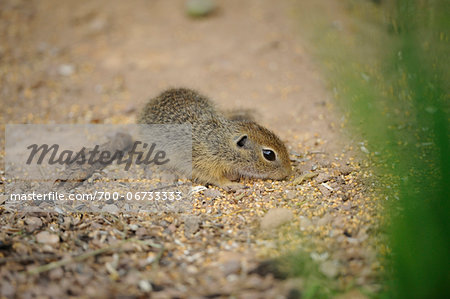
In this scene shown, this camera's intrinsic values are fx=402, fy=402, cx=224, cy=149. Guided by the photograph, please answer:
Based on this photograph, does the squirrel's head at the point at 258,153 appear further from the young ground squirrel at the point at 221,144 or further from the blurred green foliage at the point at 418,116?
the blurred green foliage at the point at 418,116

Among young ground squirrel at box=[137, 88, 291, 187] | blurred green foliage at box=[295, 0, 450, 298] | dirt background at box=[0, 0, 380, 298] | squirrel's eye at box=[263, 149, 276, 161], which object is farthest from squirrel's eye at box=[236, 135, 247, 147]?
blurred green foliage at box=[295, 0, 450, 298]

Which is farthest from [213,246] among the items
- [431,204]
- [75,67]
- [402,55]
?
[75,67]

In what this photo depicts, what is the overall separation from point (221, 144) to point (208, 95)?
1.95 meters

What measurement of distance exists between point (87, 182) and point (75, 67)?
3.75m

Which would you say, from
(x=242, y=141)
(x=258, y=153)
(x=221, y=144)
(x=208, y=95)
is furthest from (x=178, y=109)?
(x=208, y=95)

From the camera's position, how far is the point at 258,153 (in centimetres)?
447

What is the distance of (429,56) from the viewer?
7.63 ft

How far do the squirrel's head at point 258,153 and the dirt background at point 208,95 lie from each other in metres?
0.14

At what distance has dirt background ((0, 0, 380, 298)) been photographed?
114 inches

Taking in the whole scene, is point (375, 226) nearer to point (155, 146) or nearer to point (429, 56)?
point (429, 56)

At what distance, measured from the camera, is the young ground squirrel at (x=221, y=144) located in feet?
14.5

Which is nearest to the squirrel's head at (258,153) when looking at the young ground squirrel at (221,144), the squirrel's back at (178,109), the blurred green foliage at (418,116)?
the young ground squirrel at (221,144)

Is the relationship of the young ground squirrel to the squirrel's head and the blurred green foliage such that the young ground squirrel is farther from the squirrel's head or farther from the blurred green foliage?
the blurred green foliage

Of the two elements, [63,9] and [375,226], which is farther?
[63,9]
